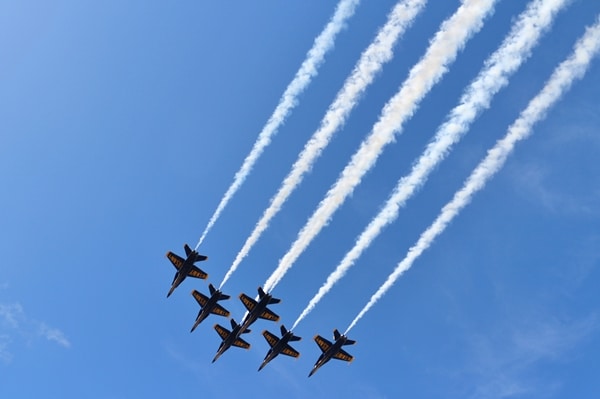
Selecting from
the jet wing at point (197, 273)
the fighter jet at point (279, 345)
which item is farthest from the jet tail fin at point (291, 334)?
the jet wing at point (197, 273)

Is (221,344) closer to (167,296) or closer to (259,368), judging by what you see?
(259,368)

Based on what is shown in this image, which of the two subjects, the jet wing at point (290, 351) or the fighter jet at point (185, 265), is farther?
the jet wing at point (290, 351)

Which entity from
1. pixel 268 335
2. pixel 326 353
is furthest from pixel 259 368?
pixel 326 353

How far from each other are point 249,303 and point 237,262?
10041 mm

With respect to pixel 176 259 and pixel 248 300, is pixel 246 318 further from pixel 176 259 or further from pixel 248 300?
pixel 176 259

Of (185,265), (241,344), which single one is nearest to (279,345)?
(241,344)

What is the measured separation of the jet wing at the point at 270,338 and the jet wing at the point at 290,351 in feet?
3.27

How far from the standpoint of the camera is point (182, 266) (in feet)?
143

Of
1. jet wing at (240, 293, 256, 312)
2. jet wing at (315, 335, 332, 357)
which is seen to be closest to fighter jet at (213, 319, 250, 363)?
jet wing at (240, 293, 256, 312)

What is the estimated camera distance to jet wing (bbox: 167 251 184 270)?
A: 43.6m

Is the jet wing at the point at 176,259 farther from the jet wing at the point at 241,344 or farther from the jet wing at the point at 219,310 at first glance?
the jet wing at the point at 241,344

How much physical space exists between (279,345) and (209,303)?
22.1 feet

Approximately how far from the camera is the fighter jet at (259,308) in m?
40.9

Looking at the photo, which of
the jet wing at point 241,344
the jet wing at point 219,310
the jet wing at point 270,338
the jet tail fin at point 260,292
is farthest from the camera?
the jet wing at point 241,344
